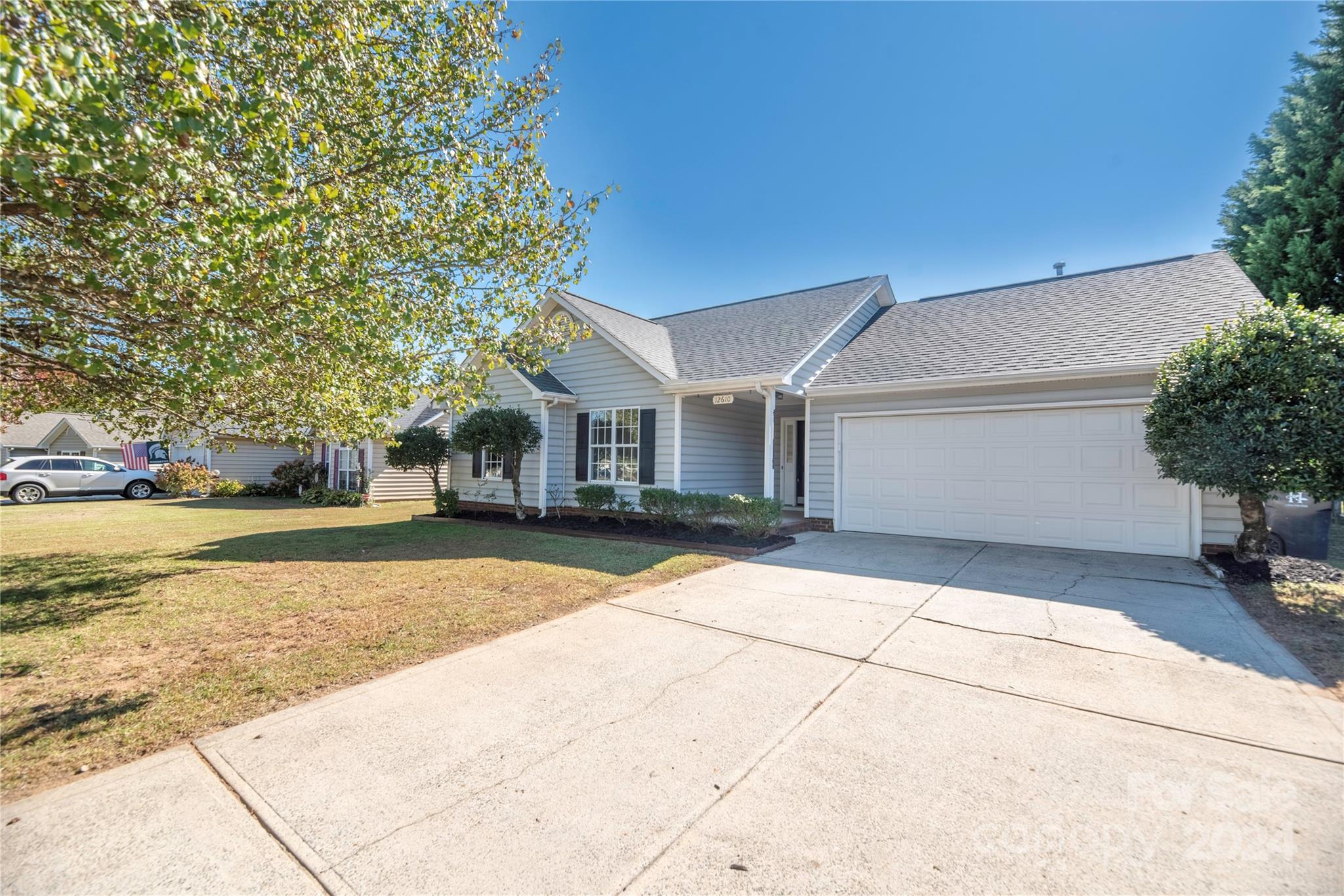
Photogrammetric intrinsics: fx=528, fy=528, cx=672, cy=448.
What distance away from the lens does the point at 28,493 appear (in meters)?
17.5

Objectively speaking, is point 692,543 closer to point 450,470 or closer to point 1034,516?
point 1034,516

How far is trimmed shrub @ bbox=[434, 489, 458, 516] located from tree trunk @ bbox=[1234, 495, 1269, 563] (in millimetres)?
14096

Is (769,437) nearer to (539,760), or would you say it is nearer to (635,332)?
(635,332)

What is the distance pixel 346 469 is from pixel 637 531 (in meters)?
14.1

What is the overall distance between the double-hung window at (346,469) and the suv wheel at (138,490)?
Answer: 6805mm

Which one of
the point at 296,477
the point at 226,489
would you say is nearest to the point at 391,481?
the point at 296,477

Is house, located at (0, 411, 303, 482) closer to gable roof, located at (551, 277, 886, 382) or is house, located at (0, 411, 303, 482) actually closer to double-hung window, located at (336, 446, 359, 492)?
double-hung window, located at (336, 446, 359, 492)

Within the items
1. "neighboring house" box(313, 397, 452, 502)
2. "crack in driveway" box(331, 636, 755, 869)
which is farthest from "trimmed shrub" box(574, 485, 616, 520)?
"neighboring house" box(313, 397, 452, 502)

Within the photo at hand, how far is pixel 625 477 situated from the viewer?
37.8 feet

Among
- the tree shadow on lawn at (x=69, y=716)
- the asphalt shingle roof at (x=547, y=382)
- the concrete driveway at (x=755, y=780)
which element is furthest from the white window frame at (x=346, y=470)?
the concrete driveway at (x=755, y=780)

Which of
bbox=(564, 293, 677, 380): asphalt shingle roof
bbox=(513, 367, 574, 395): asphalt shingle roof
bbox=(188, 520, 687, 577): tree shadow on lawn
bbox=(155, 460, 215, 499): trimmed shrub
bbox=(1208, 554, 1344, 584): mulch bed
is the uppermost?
bbox=(564, 293, 677, 380): asphalt shingle roof

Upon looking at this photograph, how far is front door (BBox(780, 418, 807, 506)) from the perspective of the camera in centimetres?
1337

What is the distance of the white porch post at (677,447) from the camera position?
10.5m

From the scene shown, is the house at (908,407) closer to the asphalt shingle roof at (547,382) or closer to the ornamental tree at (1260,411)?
the asphalt shingle roof at (547,382)
